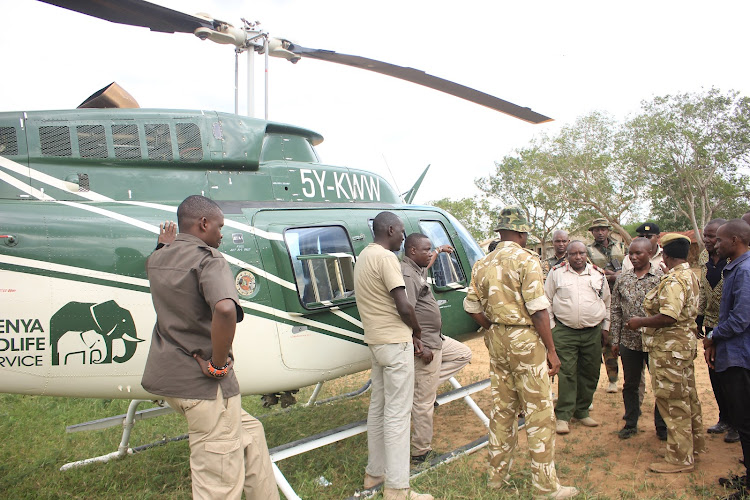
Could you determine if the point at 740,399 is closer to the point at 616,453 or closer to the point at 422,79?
the point at 616,453

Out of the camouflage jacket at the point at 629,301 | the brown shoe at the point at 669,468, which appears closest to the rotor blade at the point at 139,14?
the camouflage jacket at the point at 629,301

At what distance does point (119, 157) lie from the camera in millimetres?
3783

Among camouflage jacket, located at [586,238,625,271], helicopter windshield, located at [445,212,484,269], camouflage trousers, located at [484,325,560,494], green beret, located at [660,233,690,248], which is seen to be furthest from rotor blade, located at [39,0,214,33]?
camouflage jacket, located at [586,238,625,271]

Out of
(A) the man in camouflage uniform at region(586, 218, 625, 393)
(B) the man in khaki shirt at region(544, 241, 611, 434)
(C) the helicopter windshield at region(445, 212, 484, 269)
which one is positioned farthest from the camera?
(A) the man in camouflage uniform at region(586, 218, 625, 393)

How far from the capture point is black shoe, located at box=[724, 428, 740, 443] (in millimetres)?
4859

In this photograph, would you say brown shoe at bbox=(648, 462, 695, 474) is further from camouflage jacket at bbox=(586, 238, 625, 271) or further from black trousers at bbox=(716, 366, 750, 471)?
camouflage jacket at bbox=(586, 238, 625, 271)

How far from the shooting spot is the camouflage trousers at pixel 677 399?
4188 mm

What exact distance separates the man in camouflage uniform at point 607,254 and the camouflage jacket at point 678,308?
2.65 meters

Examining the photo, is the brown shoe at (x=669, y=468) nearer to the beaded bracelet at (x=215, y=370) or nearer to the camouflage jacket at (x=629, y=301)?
the camouflage jacket at (x=629, y=301)

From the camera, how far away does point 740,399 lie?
3.60 meters

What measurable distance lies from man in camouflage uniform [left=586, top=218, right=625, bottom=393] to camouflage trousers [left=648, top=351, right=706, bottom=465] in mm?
2518

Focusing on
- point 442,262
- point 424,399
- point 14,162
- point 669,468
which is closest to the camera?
point 14,162

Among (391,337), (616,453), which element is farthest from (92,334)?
(616,453)

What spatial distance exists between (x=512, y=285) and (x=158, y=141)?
290 cm
